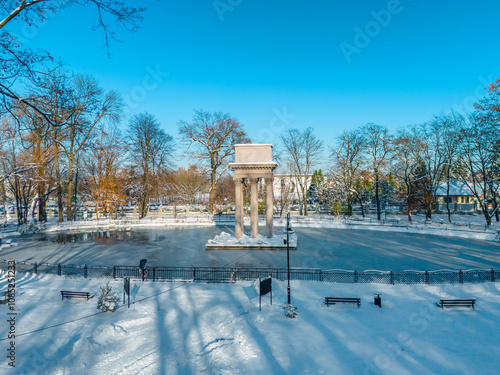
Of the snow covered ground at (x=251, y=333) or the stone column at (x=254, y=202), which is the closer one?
the snow covered ground at (x=251, y=333)

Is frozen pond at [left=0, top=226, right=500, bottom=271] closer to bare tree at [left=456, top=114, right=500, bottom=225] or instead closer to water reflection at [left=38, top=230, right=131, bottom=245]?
water reflection at [left=38, top=230, right=131, bottom=245]

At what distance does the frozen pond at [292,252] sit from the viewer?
1931 cm

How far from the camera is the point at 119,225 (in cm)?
4112

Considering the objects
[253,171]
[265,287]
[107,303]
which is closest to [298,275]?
[265,287]

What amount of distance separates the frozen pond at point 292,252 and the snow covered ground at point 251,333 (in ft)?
17.8

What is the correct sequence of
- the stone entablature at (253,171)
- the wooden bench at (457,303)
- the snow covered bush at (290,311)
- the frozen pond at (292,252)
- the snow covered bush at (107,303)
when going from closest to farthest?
the snow covered bush at (290,311) < the snow covered bush at (107,303) < the wooden bench at (457,303) < the frozen pond at (292,252) < the stone entablature at (253,171)

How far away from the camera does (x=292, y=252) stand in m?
23.0

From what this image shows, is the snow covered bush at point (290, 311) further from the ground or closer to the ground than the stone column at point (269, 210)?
closer to the ground

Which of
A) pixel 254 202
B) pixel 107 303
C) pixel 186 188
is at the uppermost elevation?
pixel 186 188

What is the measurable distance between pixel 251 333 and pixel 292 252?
13604mm

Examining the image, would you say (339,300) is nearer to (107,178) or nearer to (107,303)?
(107,303)

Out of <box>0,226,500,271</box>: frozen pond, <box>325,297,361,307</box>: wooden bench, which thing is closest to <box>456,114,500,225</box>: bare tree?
<box>0,226,500,271</box>: frozen pond

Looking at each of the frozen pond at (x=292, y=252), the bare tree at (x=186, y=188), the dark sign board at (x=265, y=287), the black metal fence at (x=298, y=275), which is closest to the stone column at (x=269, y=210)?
the frozen pond at (x=292, y=252)

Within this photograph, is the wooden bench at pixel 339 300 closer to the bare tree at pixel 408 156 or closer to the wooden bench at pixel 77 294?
the wooden bench at pixel 77 294
